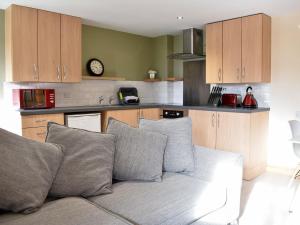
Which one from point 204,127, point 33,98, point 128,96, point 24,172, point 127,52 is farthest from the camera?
point 127,52

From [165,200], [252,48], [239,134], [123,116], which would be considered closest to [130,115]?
[123,116]

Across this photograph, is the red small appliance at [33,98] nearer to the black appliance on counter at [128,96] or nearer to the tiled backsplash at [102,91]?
the tiled backsplash at [102,91]

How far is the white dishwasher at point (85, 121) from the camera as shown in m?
3.70

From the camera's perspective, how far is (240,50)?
13.5 ft

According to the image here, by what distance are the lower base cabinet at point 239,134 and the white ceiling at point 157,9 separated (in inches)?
57.5

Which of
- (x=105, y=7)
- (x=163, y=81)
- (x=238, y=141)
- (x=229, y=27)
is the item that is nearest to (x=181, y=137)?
(x=238, y=141)

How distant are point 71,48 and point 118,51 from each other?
1.21 m

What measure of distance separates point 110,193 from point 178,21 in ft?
11.1

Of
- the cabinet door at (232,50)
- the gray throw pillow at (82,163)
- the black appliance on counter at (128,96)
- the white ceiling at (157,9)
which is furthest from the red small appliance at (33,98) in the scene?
the cabinet door at (232,50)

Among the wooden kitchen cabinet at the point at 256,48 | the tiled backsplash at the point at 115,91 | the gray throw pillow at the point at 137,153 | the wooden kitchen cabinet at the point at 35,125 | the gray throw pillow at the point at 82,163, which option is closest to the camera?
the gray throw pillow at the point at 82,163

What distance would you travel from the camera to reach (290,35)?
3.95m

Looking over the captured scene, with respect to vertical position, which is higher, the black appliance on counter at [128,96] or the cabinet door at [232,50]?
the cabinet door at [232,50]

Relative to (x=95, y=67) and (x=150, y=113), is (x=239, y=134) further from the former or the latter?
(x=95, y=67)

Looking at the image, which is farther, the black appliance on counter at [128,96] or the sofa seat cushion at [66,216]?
the black appliance on counter at [128,96]
